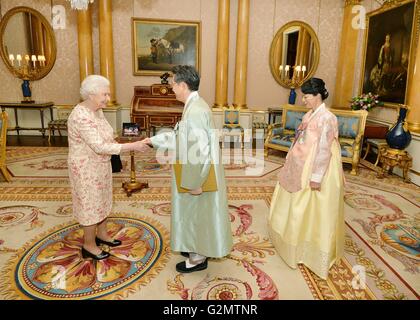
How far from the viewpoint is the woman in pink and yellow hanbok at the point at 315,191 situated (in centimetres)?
253

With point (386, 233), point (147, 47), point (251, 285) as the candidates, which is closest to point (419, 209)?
point (386, 233)

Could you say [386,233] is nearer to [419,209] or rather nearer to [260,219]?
[419,209]

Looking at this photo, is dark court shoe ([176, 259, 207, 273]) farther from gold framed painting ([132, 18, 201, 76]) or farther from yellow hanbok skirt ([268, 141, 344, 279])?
gold framed painting ([132, 18, 201, 76])

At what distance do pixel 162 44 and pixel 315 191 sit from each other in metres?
6.83

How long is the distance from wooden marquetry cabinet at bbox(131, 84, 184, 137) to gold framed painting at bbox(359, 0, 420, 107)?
4.69 meters

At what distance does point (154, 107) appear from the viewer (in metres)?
7.75

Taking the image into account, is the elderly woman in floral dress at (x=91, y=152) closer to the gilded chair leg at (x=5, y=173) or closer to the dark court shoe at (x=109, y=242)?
the dark court shoe at (x=109, y=242)

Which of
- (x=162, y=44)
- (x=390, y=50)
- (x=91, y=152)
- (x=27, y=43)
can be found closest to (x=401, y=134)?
(x=390, y=50)

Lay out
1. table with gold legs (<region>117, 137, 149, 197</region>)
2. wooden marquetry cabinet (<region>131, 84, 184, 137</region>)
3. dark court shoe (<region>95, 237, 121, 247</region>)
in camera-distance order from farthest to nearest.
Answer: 1. wooden marquetry cabinet (<region>131, 84, 184, 137</region>)
2. table with gold legs (<region>117, 137, 149, 197</region>)
3. dark court shoe (<region>95, 237, 121, 247</region>)

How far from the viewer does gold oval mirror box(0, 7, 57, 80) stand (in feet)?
25.8

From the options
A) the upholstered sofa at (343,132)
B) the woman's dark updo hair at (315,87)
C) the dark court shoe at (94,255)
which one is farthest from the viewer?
the upholstered sofa at (343,132)

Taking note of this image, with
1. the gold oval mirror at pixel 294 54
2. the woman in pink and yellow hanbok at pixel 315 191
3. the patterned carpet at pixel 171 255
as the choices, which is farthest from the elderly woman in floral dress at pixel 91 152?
the gold oval mirror at pixel 294 54

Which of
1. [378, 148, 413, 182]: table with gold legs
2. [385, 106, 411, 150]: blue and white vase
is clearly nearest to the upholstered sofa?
[378, 148, 413, 182]: table with gold legs

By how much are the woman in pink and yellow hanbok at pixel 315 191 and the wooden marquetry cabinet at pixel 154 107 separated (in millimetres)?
Result: 5090
